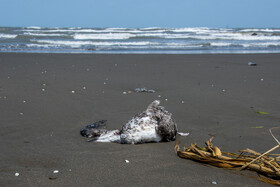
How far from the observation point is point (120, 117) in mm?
5684

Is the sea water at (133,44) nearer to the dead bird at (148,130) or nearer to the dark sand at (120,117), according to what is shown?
the dark sand at (120,117)

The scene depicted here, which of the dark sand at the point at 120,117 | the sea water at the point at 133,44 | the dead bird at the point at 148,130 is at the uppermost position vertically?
the sea water at the point at 133,44

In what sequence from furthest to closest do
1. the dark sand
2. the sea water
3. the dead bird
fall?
the sea water, the dead bird, the dark sand

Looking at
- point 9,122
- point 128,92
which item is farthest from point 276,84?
point 9,122

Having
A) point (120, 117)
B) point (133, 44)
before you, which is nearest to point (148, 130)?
point (120, 117)

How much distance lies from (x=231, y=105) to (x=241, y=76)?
3687 millimetres

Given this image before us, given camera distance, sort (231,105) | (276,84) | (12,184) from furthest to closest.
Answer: (276,84), (231,105), (12,184)

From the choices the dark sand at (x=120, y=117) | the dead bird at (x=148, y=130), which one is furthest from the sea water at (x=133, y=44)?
the dead bird at (x=148, y=130)

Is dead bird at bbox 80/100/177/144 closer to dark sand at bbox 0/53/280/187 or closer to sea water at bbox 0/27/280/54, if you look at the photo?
dark sand at bbox 0/53/280/187

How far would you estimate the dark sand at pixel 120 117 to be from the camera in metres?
3.42

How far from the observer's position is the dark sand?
3.42 meters

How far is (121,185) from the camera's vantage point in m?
3.19

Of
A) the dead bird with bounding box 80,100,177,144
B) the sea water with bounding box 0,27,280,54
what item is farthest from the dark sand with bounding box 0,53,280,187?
the sea water with bounding box 0,27,280,54

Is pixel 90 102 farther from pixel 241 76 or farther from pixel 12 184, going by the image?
pixel 241 76
